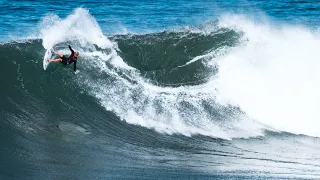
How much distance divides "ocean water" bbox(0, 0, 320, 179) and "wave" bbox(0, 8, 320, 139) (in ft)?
0.11

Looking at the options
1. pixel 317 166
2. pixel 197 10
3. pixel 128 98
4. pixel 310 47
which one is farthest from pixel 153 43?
pixel 197 10

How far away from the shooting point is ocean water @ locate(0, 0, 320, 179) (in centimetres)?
1262

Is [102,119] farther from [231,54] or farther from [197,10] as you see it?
[197,10]

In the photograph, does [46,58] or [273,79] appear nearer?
[46,58]

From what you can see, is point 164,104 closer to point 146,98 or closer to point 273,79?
point 146,98

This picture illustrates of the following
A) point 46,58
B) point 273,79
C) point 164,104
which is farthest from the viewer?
point 273,79

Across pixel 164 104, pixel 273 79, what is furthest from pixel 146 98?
pixel 273 79

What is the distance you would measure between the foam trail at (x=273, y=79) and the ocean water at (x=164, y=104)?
0.04 metres

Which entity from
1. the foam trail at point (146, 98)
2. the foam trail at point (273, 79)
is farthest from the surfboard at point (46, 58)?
the foam trail at point (273, 79)

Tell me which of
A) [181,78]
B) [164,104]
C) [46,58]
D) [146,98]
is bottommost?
[164,104]

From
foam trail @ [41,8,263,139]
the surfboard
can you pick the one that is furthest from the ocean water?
the surfboard

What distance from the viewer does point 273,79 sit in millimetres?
18156

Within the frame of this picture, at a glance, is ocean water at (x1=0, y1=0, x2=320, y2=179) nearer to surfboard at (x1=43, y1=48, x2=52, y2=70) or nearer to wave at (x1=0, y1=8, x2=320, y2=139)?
wave at (x1=0, y1=8, x2=320, y2=139)

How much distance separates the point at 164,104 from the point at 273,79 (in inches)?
157
